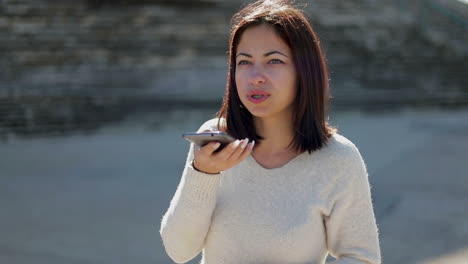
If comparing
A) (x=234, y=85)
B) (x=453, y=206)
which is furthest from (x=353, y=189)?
(x=453, y=206)

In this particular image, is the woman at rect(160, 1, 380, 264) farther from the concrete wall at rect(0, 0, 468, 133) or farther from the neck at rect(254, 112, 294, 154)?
the concrete wall at rect(0, 0, 468, 133)

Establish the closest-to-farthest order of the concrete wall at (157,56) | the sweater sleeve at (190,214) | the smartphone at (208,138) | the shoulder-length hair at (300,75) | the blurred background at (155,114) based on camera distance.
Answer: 1. the smartphone at (208,138)
2. the sweater sleeve at (190,214)
3. the shoulder-length hair at (300,75)
4. the blurred background at (155,114)
5. the concrete wall at (157,56)

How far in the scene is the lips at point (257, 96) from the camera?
210 cm

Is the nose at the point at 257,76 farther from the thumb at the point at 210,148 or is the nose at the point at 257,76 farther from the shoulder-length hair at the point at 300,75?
the thumb at the point at 210,148

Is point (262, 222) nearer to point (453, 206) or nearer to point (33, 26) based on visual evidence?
point (453, 206)

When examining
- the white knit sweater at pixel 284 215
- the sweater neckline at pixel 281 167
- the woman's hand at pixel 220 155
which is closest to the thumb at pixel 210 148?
the woman's hand at pixel 220 155

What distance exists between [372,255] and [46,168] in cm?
593

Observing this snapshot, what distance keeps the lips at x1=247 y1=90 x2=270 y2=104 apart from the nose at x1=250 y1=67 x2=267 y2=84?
1.2 inches

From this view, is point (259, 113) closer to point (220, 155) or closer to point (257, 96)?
point (257, 96)

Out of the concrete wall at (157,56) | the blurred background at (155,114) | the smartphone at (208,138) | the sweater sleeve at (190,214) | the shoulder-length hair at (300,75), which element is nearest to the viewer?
the smartphone at (208,138)

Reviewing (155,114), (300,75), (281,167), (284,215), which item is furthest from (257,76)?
(155,114)

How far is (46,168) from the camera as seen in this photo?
24.7ft

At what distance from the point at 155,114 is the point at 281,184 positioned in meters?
7.69

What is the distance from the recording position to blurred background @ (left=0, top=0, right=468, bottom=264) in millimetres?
5766
